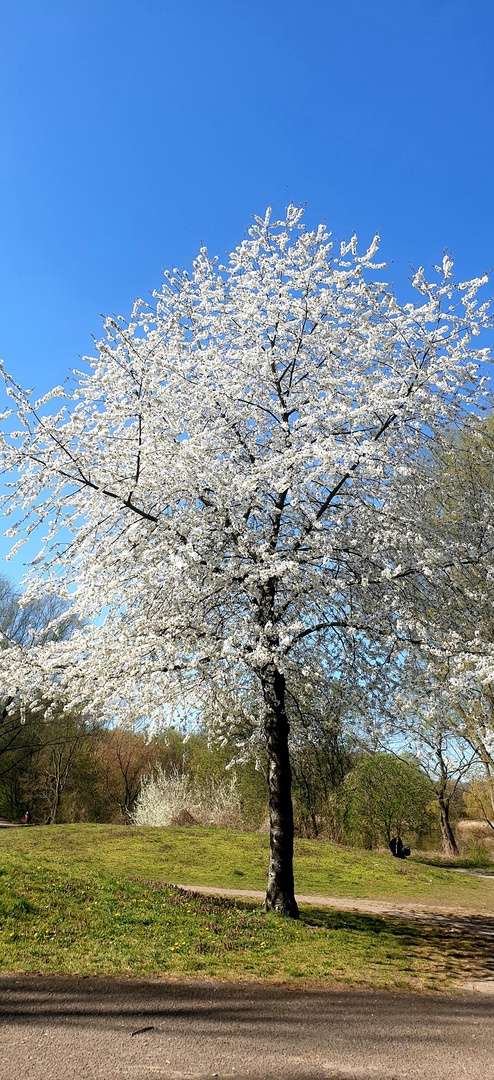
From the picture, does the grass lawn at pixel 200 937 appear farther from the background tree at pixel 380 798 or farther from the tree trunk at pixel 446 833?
the tree trunk at pixel 446 833

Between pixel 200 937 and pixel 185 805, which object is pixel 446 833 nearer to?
pixel 185 805

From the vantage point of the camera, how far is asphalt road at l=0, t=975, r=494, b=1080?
4.20 meters

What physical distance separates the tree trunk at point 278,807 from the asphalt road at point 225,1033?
2714mm

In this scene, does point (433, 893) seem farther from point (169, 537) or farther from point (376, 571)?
point (169, 537)

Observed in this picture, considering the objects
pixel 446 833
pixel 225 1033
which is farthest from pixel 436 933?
pixel 446 833

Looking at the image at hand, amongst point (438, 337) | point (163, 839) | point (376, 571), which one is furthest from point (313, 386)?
point (163, 839)

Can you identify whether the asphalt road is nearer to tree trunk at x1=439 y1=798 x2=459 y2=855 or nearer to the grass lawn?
the grass lawn

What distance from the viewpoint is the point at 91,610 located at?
29.0ft

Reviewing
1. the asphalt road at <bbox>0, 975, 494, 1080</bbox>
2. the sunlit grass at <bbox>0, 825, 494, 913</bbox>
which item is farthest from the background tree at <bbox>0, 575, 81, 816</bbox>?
the asphalt road at <bbox>0, 975, 494, 1080</bbox>

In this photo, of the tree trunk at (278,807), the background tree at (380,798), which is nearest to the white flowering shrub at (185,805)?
the background tree at (380,798)

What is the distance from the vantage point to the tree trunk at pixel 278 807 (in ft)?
28.8

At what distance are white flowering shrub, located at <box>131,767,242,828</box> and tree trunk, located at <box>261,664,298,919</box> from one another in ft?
46.2

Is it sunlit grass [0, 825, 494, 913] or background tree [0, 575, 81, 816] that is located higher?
background tree [0, 575, 81, 816]

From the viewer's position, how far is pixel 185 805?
76.9 ft
